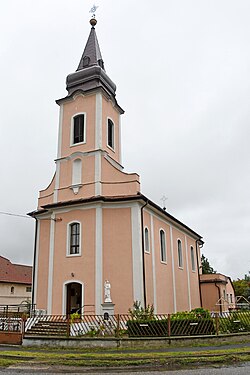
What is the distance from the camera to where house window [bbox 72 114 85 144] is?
22.0 meters

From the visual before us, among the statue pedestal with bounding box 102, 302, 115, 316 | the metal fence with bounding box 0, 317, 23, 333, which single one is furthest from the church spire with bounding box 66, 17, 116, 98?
the metal fence with bounding box 0, 317, 23, 333

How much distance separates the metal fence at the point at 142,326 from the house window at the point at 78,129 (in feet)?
34.1

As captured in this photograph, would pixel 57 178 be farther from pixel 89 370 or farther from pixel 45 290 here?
pixel 89 370

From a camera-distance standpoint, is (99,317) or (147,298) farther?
(147,298)

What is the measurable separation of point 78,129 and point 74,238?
6.82 metres

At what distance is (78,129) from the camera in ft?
73.0

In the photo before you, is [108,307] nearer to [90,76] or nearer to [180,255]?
[180,255]

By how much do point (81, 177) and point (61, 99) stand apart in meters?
5.82

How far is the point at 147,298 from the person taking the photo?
18344mm

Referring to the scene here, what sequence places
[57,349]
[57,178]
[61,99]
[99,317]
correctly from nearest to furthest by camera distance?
[57,349]
[99,317]
[57,178]
[61,99]

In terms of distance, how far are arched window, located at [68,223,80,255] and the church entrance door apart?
69.5 inches

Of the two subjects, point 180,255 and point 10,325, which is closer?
point 10,325

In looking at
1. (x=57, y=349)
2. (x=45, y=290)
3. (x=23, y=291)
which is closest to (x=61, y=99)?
(x=45, y=290)

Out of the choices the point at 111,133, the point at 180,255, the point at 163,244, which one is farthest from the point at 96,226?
the point at 180,255
